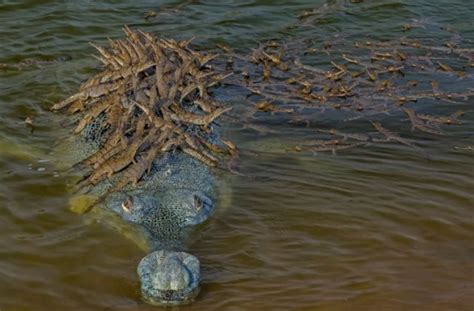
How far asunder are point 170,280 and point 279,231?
1.38 meters

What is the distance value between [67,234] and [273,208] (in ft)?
5.56

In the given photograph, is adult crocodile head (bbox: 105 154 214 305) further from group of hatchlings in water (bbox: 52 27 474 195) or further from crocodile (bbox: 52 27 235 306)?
group of hatchlings in water (bbox: 52 27 474 195)

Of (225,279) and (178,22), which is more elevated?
(178,22)

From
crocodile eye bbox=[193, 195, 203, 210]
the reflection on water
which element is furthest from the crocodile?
the reflection on water

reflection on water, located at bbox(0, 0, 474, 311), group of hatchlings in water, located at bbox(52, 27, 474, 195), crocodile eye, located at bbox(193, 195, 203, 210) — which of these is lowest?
reflection on water, located at bbox(0, 0, 474, 311)

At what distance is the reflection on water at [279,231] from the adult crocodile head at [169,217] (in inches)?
5.2

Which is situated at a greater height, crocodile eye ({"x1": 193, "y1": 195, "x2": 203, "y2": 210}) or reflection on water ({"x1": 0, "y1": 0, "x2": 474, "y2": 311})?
crocodile eye ({"x1": 193, "y1": 195, "x2": 203, "y2": 210})

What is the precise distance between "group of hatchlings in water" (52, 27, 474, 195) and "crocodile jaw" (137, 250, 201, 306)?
1.41 meters

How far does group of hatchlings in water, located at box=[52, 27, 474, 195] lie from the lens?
6820 millimetres

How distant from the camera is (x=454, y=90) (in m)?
8.84

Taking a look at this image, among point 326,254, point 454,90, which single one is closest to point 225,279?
point 326,254

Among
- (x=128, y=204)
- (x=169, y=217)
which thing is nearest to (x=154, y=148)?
(x=128, y=204)

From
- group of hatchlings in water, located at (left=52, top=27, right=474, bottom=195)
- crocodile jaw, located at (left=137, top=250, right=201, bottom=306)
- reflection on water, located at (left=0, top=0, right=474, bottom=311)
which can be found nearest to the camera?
crocodile jaw, located at (left=137, top=250, right=201, bottom=306)

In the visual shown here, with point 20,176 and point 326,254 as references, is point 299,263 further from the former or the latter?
point 20,176
